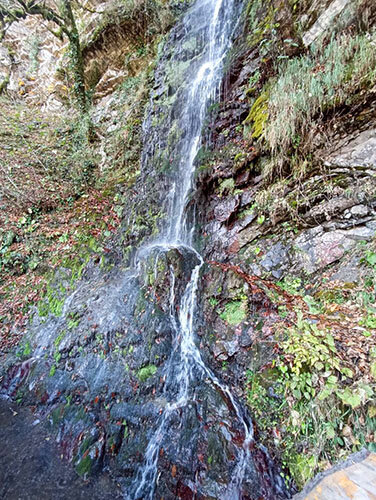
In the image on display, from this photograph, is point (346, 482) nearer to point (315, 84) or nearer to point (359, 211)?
point (359, 211)

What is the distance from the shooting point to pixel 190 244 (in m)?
4.78

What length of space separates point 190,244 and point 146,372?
2449 mm

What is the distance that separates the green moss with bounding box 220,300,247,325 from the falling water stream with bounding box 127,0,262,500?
63 cm

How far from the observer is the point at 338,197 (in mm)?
3273

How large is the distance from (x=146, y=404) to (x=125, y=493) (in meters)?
0.91

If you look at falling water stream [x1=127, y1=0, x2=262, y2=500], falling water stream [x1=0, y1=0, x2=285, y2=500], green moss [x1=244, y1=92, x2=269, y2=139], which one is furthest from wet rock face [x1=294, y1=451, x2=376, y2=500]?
green moss [x1=244, y1=92, x2=269, y2=139]

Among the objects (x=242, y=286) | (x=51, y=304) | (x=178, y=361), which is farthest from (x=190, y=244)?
(x=51, y=304)

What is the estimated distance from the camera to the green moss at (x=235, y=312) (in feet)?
11.1

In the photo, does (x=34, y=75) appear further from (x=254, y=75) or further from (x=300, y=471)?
(x=300, y=471)

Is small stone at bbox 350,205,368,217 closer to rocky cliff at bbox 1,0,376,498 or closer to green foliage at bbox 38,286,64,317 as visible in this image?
rocky cliff at bbox 1,0,376,498

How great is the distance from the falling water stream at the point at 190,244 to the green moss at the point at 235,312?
24.7 inches

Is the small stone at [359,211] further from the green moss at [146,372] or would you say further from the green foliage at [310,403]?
the green moss at [146,372]

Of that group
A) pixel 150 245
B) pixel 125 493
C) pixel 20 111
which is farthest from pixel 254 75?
pixel 20 111

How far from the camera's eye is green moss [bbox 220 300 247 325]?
11.1 feet
